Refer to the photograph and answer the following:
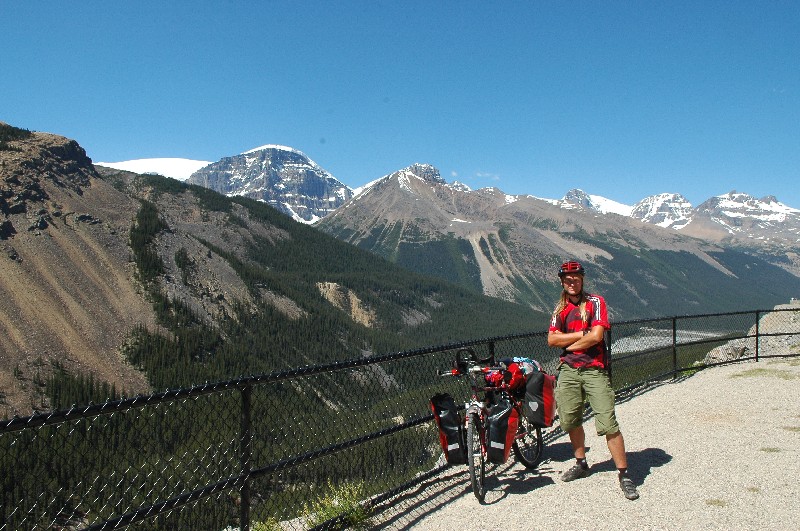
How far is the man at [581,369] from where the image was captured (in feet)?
22.5

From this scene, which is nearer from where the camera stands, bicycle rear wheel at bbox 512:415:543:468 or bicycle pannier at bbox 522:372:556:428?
bicycle pannier at bbox 522:372:556:428

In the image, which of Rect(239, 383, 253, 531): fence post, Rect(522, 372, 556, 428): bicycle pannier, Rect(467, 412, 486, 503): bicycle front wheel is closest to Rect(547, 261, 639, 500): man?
Rect(522, 372, 556, 428): bicycle pannier

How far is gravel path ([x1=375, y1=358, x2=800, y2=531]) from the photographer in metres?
6.11

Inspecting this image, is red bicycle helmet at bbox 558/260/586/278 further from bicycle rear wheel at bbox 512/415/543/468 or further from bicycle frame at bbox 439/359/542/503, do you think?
bicycle rear wheel at bbox 512/415/543/468

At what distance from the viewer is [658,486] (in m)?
6.99

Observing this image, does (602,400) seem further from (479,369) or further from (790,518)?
(790,518)

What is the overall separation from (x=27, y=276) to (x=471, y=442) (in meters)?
117

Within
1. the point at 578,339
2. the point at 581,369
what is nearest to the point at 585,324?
Answer: the point at 578,339

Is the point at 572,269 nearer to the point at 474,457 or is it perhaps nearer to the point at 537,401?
the point at 537,401

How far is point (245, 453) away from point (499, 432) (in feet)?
9.46

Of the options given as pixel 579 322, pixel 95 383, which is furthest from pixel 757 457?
pixel 95 383

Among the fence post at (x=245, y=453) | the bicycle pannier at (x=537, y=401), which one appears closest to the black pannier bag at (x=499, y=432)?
the bicycle pannier at (x=537, y=401)

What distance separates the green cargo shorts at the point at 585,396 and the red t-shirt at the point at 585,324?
11 centimetres

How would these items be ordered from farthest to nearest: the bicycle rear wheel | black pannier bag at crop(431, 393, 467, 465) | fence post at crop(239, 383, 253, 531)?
the bicycle rear wheel
black pannier bag at crop(431, 393, 467, 465)
fence post at crop(239, 383, 253, 531)
